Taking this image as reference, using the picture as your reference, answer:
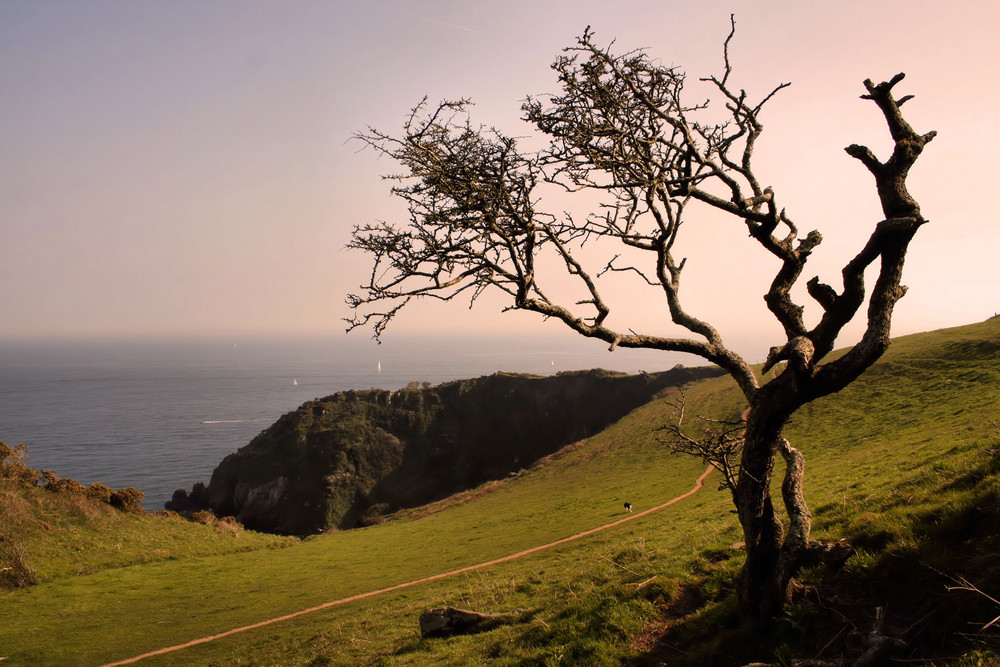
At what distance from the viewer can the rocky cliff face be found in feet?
247

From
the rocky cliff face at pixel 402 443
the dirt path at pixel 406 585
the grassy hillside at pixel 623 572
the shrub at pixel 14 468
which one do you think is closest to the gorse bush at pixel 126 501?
the grassy hillside at pixel 623 572

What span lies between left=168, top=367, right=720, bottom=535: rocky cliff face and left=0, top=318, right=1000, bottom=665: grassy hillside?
32.2 m

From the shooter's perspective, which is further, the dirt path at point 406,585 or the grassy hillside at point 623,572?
the dirt path at point 406,585

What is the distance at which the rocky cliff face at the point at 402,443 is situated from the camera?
7531 centimetres

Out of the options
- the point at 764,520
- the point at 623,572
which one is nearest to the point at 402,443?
the point at 623,572

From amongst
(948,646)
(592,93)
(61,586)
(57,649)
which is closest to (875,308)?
(948,646)

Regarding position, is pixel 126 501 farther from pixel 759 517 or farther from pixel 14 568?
pixel 759 517

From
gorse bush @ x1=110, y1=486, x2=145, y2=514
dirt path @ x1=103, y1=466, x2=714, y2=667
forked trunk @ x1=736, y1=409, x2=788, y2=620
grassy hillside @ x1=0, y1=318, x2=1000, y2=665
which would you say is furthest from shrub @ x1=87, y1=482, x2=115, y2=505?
forked trunk @ x1=736, y1=409, x2=788, y2=620

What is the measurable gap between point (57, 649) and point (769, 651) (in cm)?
2251

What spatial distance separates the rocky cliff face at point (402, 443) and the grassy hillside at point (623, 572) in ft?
106

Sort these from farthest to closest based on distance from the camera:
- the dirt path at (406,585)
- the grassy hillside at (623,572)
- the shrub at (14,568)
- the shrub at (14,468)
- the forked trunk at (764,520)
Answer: the shrub at (14,468), the shrub at (14,568), the dirt path at (406,585), the forked trunk at (764,520), the grassy hillside at (623,572)

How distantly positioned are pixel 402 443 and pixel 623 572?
7831cm

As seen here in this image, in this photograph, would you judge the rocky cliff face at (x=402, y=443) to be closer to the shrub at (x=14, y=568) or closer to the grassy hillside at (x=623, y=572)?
the grassy hillside at (x=623, y=572)

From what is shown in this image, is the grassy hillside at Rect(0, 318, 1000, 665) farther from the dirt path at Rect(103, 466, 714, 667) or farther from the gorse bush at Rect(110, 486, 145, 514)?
the gorse bush at Rect(110, 486, 145, 514)
